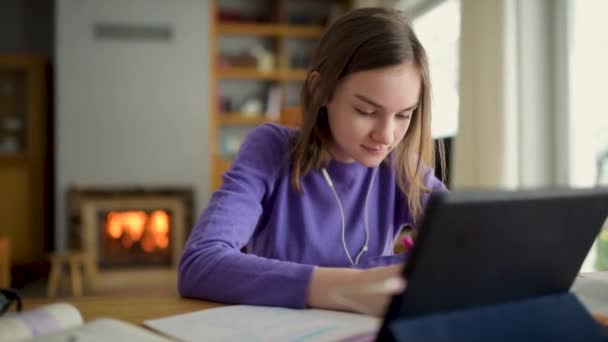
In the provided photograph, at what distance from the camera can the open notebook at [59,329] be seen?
53 cm

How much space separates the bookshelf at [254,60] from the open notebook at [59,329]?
4230mm

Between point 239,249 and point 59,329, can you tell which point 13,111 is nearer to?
point 239,249

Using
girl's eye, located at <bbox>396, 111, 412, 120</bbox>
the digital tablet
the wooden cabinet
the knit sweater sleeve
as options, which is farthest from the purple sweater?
the wooden cabinet

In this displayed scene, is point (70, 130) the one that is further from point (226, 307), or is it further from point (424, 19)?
point (226, 307)

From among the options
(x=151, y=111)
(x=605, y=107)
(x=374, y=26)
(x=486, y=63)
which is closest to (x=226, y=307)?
(x=374, y=26)

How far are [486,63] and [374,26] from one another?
82.7 inches

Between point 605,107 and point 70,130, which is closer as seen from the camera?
point 605,107

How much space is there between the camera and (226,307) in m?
0.73

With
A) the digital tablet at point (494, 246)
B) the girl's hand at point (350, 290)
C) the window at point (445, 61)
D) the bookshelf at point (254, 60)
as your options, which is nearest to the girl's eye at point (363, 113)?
the girl's hand at point (350, 290)

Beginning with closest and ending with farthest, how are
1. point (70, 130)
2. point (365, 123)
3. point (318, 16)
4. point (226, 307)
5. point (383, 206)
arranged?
point (226, 307), point (365, 123), point (383, 206), point (70, 130), point (318, 16)

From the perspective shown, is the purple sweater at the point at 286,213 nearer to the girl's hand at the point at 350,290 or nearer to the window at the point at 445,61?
the girl's hand at the point at 350,290

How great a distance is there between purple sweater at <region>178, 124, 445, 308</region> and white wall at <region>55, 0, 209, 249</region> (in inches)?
145

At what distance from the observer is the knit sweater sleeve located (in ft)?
2.39

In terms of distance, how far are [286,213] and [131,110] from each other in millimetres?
3835
